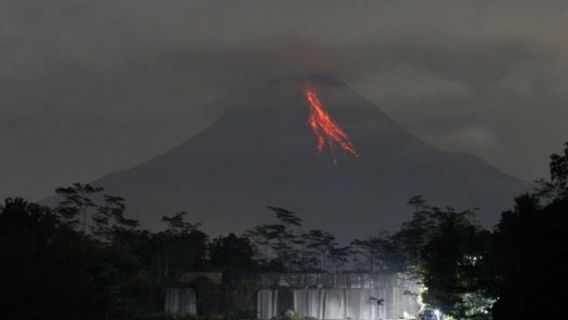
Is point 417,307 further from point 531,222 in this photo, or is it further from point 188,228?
point 531,222

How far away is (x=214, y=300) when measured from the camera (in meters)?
78.3

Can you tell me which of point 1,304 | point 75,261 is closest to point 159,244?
point 75,261

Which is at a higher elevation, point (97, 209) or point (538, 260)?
point (97, 209)

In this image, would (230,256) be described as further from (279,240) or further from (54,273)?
(54,273)

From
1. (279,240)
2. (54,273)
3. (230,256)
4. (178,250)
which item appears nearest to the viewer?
(54,273)

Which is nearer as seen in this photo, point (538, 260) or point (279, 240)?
point (538, 260)

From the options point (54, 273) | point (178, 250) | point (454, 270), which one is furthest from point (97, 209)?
point (54, 273)

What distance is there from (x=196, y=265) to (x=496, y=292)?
57581mm

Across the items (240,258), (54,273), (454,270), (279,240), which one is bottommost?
(54,273)

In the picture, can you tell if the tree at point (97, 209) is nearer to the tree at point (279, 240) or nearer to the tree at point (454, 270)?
the tree at point (279, 240)

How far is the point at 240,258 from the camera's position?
9956 cm

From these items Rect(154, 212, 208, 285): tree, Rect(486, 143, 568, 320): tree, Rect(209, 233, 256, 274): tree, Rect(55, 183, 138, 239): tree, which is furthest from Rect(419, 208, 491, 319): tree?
Rect(55, 183, 138, 239): tree

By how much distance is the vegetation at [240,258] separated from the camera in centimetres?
3175

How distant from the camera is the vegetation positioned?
31750 millimetres
